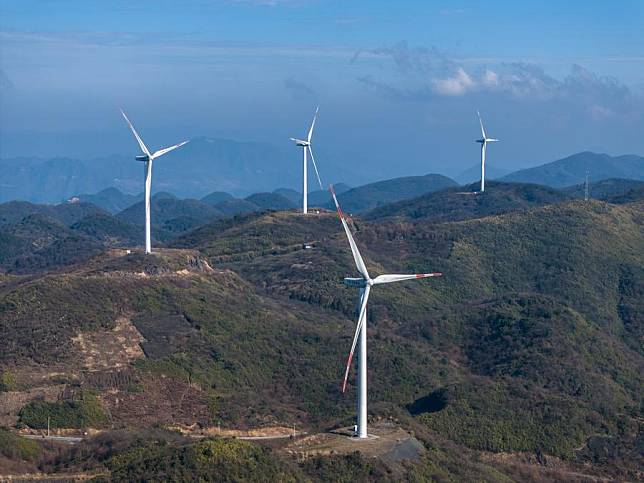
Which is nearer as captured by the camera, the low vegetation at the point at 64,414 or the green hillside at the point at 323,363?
the green hillside at the point at 323,363

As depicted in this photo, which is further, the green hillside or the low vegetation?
the low vegetation

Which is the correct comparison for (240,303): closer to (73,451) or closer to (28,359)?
(28,359)

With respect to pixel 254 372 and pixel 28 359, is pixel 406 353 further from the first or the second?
pixel 28 359

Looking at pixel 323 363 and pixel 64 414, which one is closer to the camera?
pixel 64 414

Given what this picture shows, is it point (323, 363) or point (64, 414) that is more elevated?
point (64, 414)

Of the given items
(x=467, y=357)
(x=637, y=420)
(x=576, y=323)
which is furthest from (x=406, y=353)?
(x=637, y=420)

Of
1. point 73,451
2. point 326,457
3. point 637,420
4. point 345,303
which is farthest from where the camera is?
point 345,303

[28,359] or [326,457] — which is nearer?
[326,457]

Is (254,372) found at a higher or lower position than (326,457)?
lower

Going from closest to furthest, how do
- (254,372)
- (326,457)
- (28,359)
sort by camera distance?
1. (326,457)
2. (28,359)
3. (254,372)

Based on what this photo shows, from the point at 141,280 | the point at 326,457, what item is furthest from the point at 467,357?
the point at 326,457
